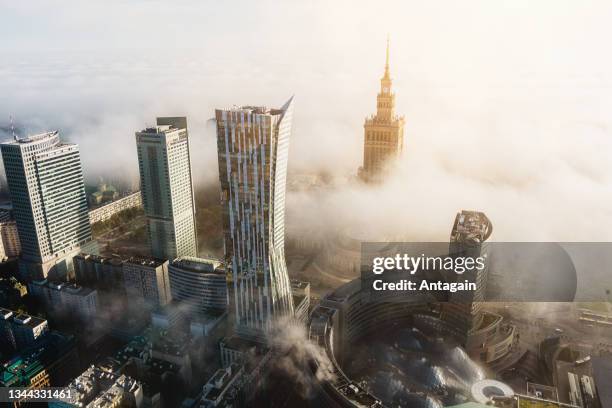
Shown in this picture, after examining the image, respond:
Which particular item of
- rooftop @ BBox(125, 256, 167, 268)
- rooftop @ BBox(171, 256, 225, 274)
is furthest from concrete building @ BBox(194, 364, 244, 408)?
rooftop @ BBox(125, 256, 167, 268)

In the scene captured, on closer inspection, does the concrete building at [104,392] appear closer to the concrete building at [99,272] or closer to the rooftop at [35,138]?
the concrete building at [99,272]

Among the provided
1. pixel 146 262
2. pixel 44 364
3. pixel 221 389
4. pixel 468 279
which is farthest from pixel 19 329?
pixel 468 279

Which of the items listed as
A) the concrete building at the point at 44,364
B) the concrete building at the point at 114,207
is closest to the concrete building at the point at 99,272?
the concrete building at the point at 44,364

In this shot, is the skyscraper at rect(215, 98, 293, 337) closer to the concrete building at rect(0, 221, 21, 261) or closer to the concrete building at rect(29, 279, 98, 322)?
the concrete building at rect(29, 279, 98, 322)

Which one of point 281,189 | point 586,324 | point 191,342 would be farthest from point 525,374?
point 191,342

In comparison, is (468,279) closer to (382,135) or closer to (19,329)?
(382,135)

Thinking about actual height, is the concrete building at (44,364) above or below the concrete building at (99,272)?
below

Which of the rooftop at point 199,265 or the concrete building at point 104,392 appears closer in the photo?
the concrete building at point 104,392
